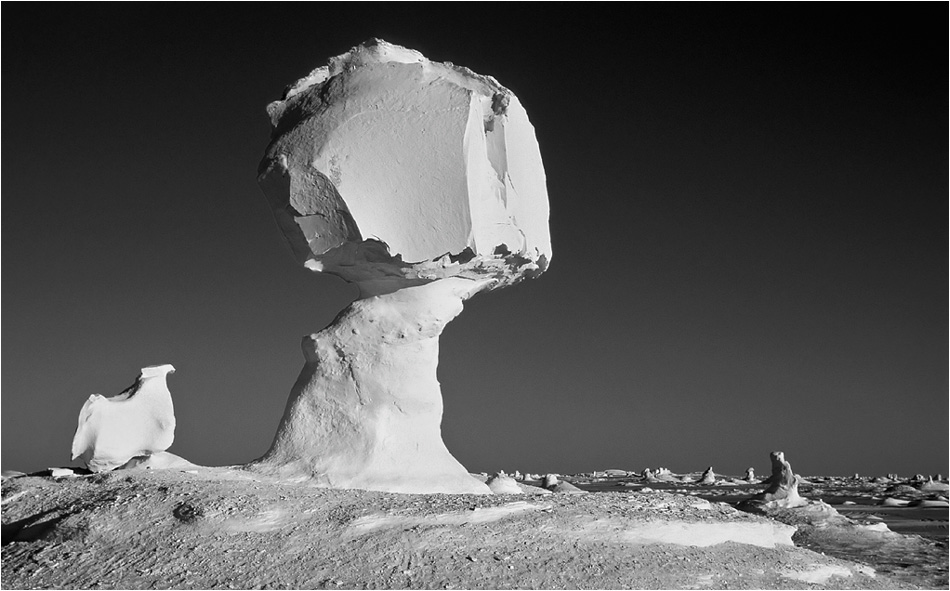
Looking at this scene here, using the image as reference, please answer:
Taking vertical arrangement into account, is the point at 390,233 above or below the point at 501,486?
above

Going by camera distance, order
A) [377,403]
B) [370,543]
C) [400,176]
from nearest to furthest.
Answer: [370,543] → [400,176] → [377,403]

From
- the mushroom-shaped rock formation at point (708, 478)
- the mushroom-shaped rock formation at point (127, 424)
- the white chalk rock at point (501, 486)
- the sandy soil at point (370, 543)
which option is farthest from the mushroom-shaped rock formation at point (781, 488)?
the mushroom-shaped rock formation at point (708, 478)

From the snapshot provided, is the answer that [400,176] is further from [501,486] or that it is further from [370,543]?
[370,543]

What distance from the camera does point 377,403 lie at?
11.3 meters

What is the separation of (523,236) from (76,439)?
6132mm

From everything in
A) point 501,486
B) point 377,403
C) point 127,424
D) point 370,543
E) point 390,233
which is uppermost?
point 390,233

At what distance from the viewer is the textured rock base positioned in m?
11.0

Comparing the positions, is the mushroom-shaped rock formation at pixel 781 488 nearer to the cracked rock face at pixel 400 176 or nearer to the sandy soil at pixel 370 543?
the sandy soil at pixel 370 543

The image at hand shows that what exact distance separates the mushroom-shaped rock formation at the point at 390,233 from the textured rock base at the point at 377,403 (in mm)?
15

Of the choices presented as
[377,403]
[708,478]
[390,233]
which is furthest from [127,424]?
[708,478]

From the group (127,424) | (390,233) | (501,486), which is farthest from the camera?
(501,486)

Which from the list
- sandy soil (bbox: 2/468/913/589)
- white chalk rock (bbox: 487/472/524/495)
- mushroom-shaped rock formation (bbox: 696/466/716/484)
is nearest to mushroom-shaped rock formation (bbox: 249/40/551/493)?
white chalk rock (bbox: 487/472/524/495)

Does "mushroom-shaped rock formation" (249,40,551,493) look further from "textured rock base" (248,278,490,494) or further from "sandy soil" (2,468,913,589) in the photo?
"sandy soil" (2,468,913,589)

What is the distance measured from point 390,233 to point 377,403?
2.04 metres
